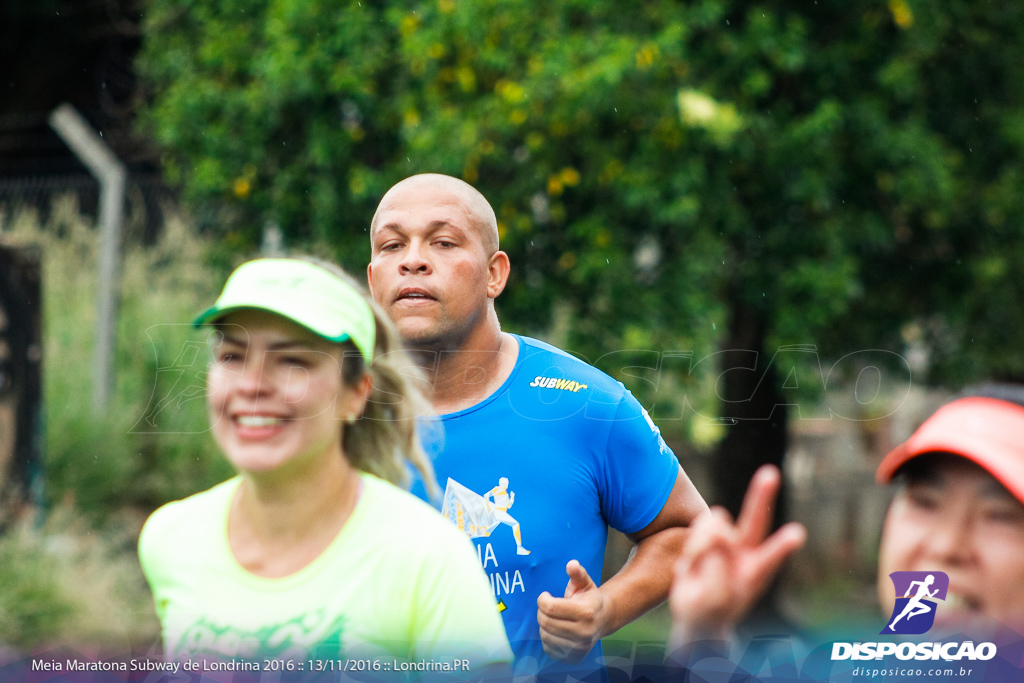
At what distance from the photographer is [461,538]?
155 centimetres

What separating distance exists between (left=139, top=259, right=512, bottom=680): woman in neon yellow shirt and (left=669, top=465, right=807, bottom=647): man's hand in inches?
15.4

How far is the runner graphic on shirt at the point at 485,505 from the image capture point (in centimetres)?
214

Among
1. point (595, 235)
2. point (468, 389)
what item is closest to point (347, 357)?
point (468, 389)

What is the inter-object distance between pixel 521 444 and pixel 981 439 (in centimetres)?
104

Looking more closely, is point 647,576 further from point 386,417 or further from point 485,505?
point 386,417

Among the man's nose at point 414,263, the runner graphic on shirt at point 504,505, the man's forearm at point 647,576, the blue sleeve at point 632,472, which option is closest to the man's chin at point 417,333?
the man's nose at point 414,263

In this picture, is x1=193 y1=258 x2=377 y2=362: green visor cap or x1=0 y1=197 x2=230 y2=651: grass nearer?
x1=193 y1=258 x2=377 y2=362: green visor cap

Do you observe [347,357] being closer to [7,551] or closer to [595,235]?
[595,235]

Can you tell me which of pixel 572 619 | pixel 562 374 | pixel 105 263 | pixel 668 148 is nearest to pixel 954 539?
pixel 572 619

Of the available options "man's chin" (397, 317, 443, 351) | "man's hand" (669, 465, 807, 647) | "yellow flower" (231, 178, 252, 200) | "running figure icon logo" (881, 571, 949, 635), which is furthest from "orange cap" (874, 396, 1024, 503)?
"yellow flower" (231, 178, 252, 200)

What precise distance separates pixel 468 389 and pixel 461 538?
718 millimetres

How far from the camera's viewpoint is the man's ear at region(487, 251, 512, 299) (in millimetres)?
2316

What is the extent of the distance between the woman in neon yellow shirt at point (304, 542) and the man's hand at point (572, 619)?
1.48ft

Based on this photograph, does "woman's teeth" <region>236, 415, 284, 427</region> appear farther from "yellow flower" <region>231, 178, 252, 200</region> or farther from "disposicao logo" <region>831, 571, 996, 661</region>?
"yellow flower" <region>231, 178, 252, 200</region>
